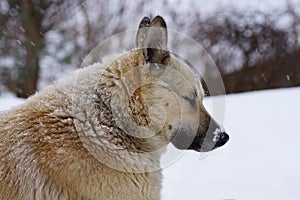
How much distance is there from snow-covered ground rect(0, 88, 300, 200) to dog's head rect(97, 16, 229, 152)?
1436 millimetres

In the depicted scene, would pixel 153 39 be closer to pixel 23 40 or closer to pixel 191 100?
pixel 191 100

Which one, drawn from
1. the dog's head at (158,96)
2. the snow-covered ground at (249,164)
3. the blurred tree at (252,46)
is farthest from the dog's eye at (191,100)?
the blurred tree at (252,46)

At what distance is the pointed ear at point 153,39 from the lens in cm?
265

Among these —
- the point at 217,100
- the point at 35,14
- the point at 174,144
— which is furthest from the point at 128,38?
the point at 174,144

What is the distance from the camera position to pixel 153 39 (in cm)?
269

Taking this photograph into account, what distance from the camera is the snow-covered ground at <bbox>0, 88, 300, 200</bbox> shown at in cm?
436

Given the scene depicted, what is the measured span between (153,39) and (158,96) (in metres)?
0.34

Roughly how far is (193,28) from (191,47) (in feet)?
3.77

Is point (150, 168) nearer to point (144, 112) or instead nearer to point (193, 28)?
point (144, 112)

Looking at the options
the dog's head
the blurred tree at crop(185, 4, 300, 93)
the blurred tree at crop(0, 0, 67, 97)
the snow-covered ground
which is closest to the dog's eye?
the dog's head

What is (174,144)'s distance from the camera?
10.1 ft

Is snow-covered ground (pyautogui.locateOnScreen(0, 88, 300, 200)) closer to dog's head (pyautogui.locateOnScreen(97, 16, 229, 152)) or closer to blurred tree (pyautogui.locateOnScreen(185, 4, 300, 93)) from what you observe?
dog's head (pyautogui.locateOnScreen(97, 16, 229, 152))

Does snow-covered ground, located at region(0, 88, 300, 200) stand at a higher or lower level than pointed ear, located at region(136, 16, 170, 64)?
lower

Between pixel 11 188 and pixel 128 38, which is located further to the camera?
pixel 128 38
